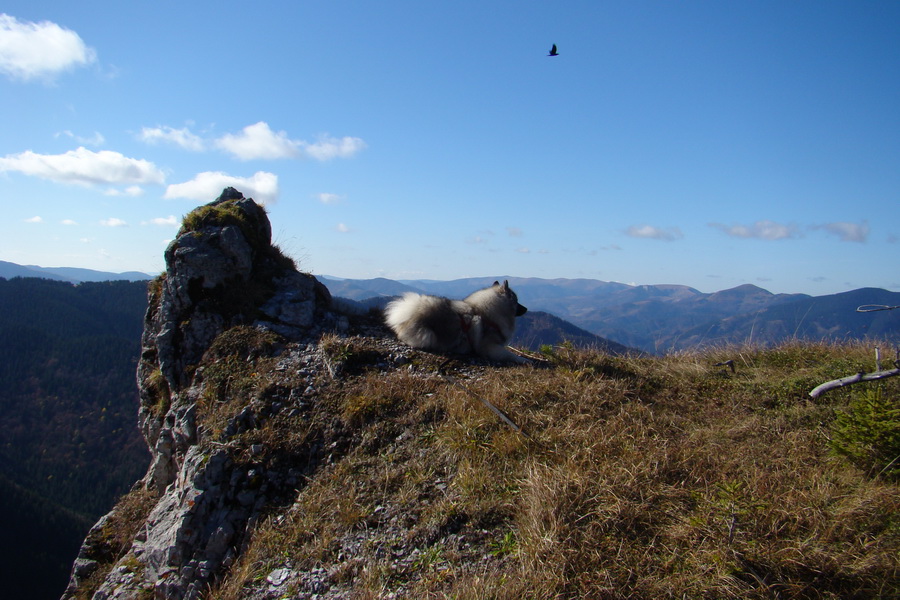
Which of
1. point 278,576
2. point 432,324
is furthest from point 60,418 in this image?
→ point 278,576

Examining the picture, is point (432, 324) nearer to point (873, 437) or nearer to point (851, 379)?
point (851, 379)

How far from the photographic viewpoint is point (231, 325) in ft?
31.6

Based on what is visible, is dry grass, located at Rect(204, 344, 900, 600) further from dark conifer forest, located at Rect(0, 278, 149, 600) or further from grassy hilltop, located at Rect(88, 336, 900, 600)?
dark conifer forest, located at Rect(0, 278, 149, 600)

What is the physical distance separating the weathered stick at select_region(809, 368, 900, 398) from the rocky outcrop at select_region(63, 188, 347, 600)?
721 cm

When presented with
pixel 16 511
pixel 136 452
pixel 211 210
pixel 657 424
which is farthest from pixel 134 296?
pixel 657 424

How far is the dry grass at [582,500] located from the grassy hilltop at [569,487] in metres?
0.02

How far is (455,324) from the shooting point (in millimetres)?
9727

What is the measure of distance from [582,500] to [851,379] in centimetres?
457

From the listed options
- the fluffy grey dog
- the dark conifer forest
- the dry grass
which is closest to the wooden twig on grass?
the dry grass

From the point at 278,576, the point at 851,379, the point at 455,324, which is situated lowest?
the point at 278,576

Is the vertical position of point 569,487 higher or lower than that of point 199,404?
higher

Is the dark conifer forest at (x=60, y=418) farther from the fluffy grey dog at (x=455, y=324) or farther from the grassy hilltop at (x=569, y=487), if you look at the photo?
the grassy hilltop at (x=569, y=487)

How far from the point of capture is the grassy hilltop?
3.74 metres

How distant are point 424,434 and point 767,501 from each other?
3785 mm
